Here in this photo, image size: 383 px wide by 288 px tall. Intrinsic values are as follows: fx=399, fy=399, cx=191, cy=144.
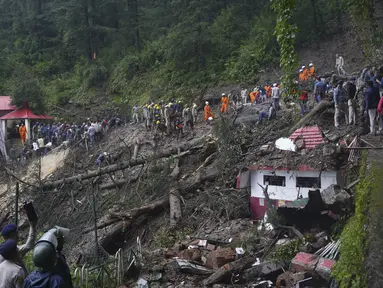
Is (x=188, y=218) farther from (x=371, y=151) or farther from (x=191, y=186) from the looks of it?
(x=371, y=151)

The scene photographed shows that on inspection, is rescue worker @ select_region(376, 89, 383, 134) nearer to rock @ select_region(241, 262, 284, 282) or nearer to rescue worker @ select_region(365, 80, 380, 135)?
rescue worker @ select_region(365, 80, 380, 135)

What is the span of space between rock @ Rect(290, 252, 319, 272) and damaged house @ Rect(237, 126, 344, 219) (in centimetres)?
411

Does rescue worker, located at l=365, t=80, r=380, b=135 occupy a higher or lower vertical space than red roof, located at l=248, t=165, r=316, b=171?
higher

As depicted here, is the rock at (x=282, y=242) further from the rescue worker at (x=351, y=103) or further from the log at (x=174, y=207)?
the rescue worker at (x=351, y=103)

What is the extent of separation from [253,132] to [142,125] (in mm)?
11261

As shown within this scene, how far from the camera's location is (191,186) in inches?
541

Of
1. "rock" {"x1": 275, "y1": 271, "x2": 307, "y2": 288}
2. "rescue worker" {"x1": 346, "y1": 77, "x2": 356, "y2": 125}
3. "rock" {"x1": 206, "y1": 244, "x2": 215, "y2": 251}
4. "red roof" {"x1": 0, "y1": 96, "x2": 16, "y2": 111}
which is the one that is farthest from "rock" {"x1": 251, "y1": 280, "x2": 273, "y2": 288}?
"red roof" {"x1": 0, "y1": 96, "x2": 16, "y2": 111}

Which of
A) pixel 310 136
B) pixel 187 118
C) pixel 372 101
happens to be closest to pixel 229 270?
pixel 310 136

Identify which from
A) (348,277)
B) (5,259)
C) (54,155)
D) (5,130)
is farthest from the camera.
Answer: (5,130)

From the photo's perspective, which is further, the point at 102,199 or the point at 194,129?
the point at 194,129

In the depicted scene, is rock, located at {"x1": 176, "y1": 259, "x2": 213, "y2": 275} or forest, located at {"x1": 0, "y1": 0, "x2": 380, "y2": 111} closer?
rock, located at {"x1": 176, "y1": 259, "x2": 213, "y2": 275}

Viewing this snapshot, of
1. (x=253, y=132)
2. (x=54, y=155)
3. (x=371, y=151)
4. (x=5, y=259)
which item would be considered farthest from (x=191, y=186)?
(x=54, y=155)

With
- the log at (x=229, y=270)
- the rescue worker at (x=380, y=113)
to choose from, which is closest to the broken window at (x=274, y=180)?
the rescue worker at (x=380, y=113)

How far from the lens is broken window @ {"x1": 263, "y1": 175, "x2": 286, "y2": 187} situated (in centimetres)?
1262
